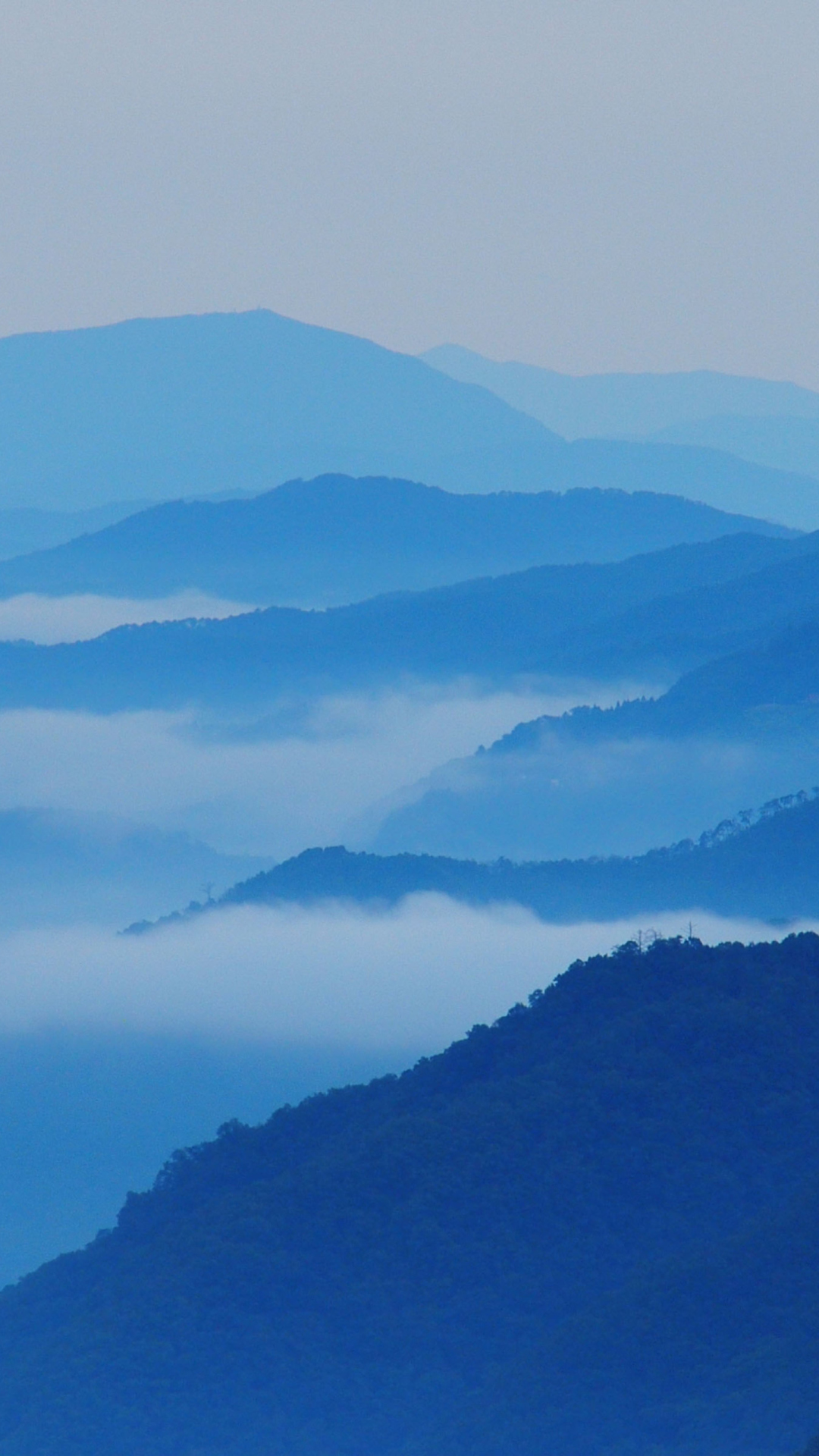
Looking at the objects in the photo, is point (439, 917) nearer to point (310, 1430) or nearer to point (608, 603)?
point (310, 1430)

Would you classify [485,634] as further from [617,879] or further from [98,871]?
[617,879]

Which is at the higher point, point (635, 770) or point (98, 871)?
point (98, 871)

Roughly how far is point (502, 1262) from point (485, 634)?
147 meters

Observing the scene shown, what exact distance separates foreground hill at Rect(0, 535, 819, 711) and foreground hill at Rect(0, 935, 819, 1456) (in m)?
97.0

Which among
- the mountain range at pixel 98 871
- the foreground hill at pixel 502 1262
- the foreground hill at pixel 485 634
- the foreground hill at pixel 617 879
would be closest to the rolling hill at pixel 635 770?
the mountain range at pixel 98 871

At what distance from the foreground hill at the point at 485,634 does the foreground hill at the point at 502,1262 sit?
9700cm

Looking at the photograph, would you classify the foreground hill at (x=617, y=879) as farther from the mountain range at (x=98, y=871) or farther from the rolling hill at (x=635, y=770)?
the mountain range at (x=98, y=871)

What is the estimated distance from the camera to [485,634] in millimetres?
178000

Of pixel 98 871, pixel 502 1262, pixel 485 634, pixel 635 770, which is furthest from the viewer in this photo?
pixel 485 634

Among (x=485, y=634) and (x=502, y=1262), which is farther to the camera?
(x=485, y=634)

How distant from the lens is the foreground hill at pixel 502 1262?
27.7m

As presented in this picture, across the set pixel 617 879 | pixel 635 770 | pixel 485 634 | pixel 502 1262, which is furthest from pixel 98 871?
pixel 502 1262

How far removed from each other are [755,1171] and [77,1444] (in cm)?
1002

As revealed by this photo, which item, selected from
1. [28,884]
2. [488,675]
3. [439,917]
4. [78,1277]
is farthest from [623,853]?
[78,1277]
